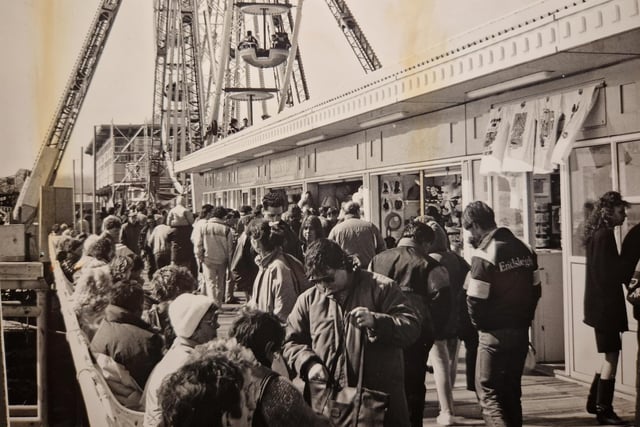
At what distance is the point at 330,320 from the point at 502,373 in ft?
2.31

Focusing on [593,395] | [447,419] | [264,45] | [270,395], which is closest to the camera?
[270,395]

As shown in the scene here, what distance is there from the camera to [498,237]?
2.27 m

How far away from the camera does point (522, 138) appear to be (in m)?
2.19

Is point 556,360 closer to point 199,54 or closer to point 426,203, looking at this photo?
point 426,203

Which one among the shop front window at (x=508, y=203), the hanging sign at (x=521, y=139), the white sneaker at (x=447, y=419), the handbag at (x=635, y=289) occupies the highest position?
the hanging sign at (x=521, y=139)

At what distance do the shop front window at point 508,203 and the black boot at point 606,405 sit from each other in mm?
644

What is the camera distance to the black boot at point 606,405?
2053 mm

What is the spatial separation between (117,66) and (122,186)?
→ 536mm

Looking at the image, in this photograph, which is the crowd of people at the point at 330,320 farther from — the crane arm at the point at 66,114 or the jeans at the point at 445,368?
the crane arm at the point at 66,114

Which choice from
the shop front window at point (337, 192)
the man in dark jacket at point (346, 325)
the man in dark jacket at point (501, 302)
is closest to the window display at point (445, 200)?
the man in dark jacket at point (501, 302)

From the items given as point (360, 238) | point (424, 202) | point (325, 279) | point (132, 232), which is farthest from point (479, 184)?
point (132, 232)

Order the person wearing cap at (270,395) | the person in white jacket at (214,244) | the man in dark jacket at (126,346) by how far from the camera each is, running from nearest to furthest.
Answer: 1. the person wearing cap at (270,395)
2. the man in dark jacket at (126,346)
3. the person in white jacket at (214,244)

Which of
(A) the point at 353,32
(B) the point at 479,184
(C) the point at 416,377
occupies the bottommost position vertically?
(C) the point at 416,377

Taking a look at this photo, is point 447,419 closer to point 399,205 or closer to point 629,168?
point 399,205
